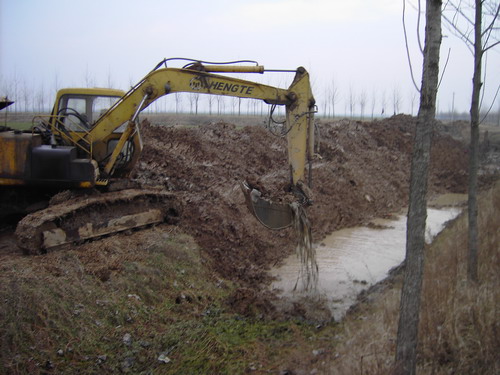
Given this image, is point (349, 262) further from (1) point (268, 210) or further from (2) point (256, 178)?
(2) point (256, 178)

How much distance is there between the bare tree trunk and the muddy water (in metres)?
3.64

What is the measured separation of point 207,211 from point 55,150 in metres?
3.72

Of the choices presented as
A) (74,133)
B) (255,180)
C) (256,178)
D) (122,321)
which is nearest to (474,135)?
(255,180)

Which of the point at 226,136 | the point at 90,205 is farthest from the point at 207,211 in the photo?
the point at 226,136

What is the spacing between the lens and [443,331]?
15.5 ft

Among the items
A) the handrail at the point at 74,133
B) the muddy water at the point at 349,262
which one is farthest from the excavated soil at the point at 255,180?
the handrail at the point at 74,133

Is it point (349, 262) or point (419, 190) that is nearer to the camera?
point (419, 190)

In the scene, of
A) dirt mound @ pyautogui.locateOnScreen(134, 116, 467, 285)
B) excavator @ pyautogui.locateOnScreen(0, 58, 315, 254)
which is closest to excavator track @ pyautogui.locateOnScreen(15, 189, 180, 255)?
excavator @ pyautogui.locateOnScreen(0, 58, 315, 254)

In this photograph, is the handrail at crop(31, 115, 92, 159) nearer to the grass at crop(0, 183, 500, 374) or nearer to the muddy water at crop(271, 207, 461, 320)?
the grass at crop(0, 183, 500, 374)

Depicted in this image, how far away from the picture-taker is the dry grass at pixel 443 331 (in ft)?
14.2

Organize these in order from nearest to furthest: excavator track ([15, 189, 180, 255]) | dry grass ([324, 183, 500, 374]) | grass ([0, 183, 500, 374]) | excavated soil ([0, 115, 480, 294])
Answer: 1. dry grass ([324, 183, 500, 374])
2. grass ([0, 183, 500, 374])
3. excavator track ([15, 189, 180, 255])
4. excavated soil ([0, 115, 480, 294])

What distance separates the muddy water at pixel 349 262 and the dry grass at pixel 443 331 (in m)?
1.39

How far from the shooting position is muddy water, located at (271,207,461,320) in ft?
27.2

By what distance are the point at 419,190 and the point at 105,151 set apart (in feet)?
22.2
